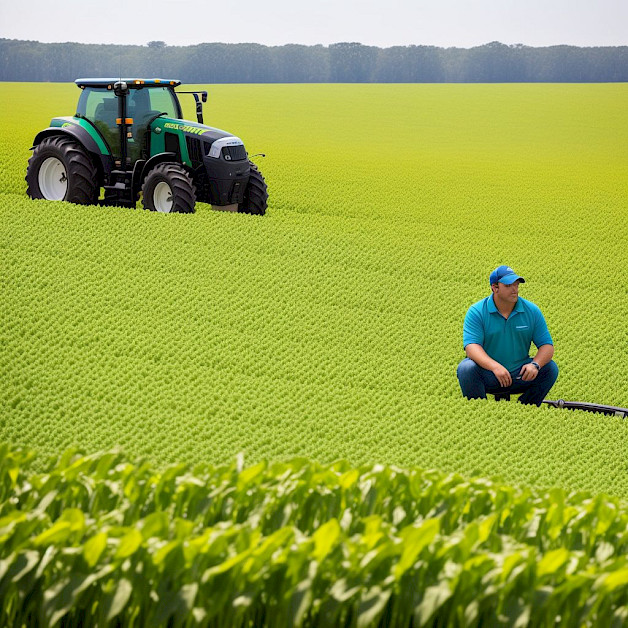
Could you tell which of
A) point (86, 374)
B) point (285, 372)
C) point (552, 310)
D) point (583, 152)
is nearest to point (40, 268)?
point (86, 374)

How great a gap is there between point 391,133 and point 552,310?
13052mm

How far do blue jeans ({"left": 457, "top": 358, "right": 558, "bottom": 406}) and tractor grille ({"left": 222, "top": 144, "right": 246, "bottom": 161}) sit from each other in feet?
14.8

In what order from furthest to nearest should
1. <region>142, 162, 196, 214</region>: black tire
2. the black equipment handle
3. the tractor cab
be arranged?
the tractor cab → <region>142, 162, 196, 214</region>: black tire → the black equipment handle

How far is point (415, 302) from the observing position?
7.37 metres

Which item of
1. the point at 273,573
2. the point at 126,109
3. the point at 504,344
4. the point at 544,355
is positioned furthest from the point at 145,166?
the point at 273,573

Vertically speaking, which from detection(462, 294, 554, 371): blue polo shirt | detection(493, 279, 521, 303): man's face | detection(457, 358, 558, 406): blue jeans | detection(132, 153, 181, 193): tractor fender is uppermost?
detection(132, 153, 181, 193): tractor fender

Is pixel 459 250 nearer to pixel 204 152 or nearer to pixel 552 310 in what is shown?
pixel 552 310

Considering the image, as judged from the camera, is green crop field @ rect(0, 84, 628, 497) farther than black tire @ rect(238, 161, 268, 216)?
No

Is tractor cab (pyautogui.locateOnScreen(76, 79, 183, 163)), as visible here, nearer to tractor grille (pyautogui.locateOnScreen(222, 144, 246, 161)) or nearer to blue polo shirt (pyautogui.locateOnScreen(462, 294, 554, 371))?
tractor grille (pyautogui.locateOnScreen(222, 144, 246, 161))

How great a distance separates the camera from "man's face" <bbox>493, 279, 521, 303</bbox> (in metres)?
5.06

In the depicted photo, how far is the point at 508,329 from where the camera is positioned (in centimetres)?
523

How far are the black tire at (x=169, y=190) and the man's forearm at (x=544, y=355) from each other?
4447 millimetres

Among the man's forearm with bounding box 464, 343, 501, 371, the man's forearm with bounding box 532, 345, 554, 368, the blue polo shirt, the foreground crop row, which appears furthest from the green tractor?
the foreground crop row

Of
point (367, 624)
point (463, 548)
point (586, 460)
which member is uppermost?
point (463, 548)
